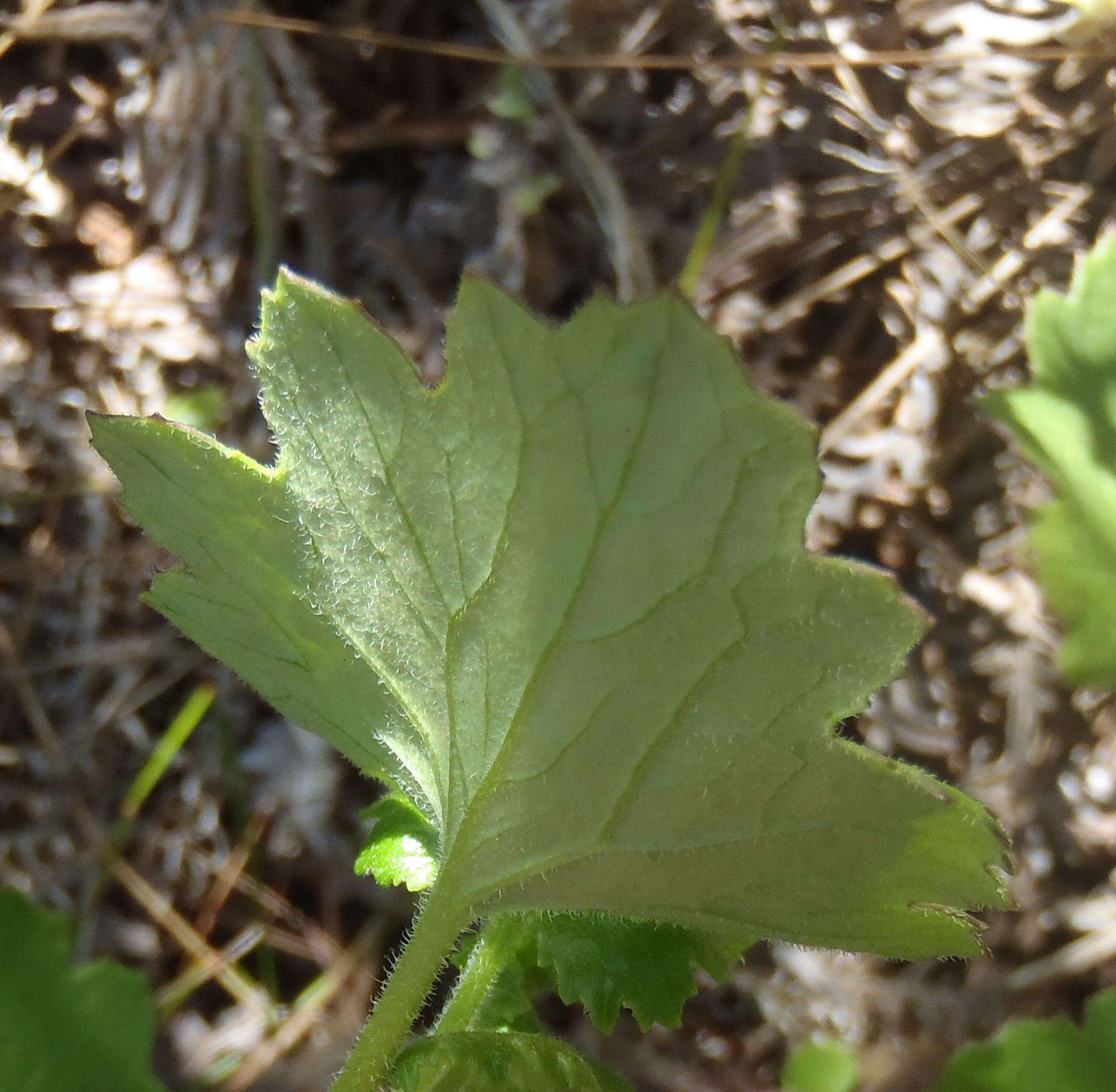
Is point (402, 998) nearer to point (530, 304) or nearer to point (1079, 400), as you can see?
point (530, 304)

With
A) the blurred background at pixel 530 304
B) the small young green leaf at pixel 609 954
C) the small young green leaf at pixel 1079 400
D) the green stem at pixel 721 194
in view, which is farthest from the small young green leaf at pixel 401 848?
the green stem at pixel 721 194

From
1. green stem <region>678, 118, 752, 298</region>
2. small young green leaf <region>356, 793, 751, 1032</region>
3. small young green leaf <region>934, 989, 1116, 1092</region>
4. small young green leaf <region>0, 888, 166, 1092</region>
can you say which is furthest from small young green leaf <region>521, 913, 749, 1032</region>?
green stem <region>678, 118, 752, 298</region>

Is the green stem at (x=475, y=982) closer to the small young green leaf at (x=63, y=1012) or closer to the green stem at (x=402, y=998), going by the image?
the green stem at (x=402, y=998)

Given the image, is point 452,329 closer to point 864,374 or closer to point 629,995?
point 629,995

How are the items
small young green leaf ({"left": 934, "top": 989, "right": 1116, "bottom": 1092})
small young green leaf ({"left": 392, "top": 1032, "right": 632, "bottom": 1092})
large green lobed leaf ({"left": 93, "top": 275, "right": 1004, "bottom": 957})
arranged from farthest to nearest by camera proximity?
small young green leaf ({"left": 934, "top": 989, "right": 1116, "bottom": 1092}) → small young green leaf ({"left": 392, "top": 1032, "right": 632, "bottom": 1092}) → large green lobed leaf ({"left": 93, "top": 275, "right": 1004, "bottom": 957})

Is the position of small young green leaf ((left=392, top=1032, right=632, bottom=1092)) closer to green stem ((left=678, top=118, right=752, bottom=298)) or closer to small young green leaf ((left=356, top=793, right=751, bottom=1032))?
small young green leaf ((left=356, top=793, right=751, bottom=1032))

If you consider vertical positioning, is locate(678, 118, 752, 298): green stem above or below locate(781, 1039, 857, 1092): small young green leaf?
above

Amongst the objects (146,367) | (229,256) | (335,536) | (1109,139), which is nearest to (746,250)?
(1109,139)
